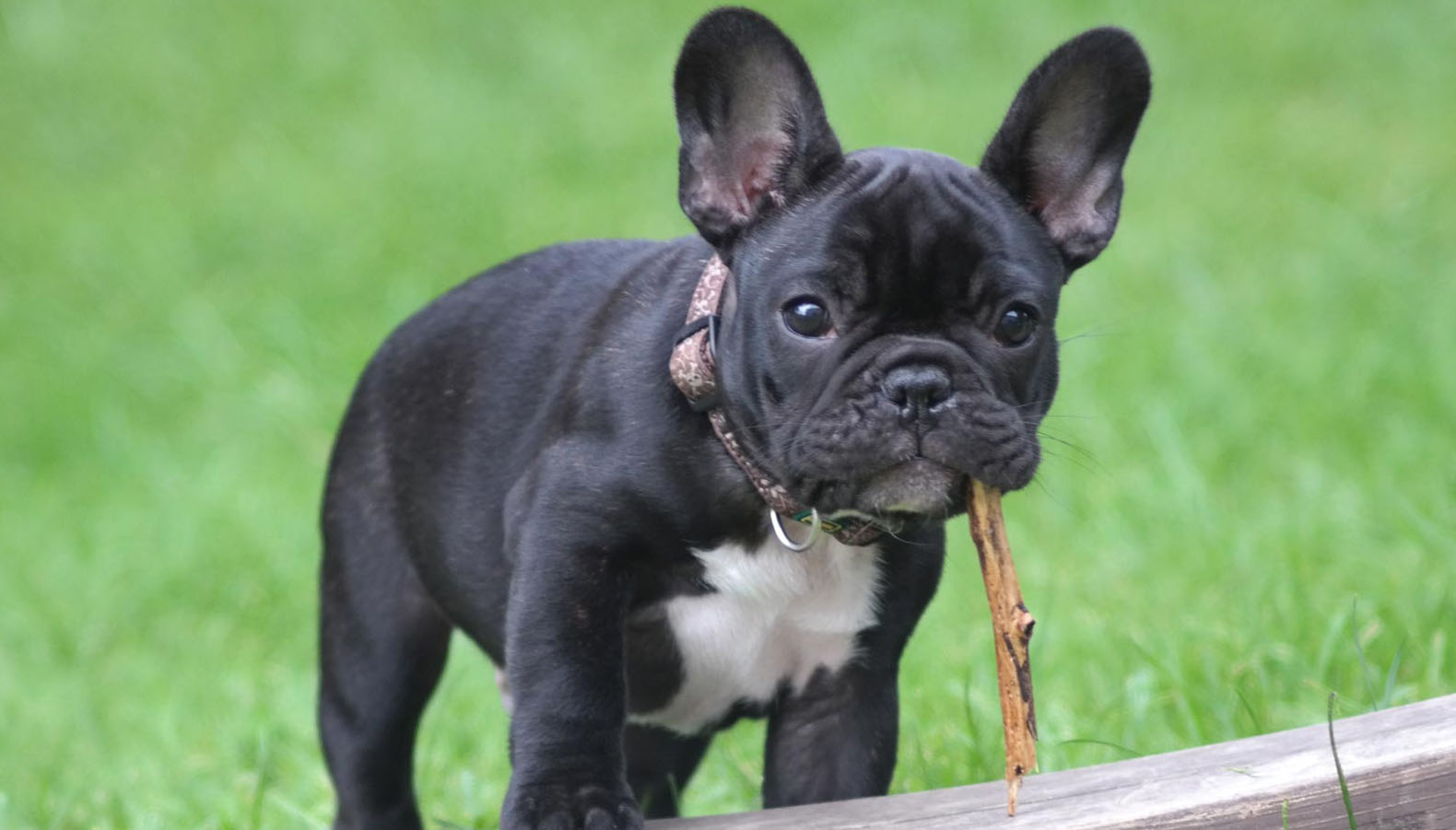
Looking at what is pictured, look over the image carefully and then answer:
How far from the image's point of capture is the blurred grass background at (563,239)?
491 centimetres

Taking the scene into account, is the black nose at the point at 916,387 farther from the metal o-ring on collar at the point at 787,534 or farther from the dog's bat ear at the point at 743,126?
the dog's bat ear at the point at 743,126

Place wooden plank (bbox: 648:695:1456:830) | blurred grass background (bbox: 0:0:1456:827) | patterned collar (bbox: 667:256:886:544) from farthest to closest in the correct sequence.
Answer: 1. blurred grass background (bbox: 0:0:1456:827)
2. patterned collar (bbox: 667:256:886:544)
3. wooden plank (bbox: 648:695:1456:830)

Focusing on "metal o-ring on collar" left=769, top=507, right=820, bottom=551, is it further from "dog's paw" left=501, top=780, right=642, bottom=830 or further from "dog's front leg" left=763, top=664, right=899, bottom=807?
"dog's paw" left=501, top=780, right=642, bottom=830

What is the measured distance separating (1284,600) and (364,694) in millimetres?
2522

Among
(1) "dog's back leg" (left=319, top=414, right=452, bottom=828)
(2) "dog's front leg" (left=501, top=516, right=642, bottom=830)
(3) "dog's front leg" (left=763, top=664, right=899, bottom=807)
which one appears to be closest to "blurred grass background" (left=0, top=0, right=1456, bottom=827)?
(1) "dog's back leg" (left=319, top=414, right=452, bottom=828)

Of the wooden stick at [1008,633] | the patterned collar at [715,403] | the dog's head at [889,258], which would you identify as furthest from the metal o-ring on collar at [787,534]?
the wooden stick at [1008,633]

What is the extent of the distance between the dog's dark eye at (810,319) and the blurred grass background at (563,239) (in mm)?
1377

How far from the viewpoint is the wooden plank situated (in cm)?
270

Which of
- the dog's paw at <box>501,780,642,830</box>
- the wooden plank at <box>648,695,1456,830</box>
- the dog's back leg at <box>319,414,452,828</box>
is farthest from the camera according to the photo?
the dog's back leg at <box>319,414,452,828</box>

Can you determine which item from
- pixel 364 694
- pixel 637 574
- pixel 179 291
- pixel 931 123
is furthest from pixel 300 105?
pixel 637 574

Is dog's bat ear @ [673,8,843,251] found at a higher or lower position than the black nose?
higher

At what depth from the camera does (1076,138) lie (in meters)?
3.28

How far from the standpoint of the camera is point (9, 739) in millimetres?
5953

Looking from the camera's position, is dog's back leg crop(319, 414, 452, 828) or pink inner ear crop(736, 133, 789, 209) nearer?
pink inner ear crop(736, 133, 789, 209)
